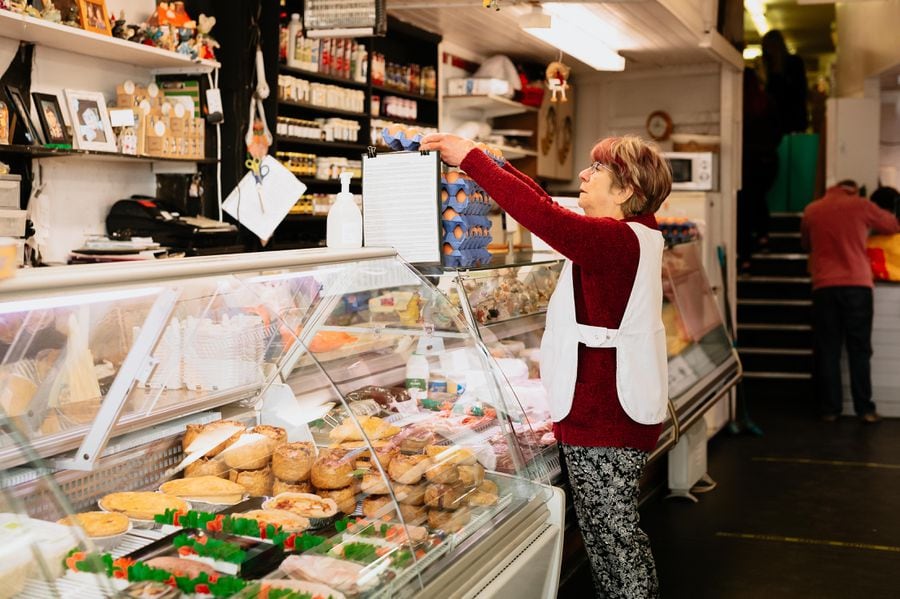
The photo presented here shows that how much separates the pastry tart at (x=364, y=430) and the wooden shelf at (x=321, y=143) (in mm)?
3771

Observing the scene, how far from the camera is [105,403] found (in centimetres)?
233

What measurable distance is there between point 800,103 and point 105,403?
13.0 m

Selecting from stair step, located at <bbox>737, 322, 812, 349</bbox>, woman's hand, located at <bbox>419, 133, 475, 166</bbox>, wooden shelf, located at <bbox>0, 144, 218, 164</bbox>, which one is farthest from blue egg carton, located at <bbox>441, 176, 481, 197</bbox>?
stair step, located at <bbox>737, 322, 812, 349</bbox>

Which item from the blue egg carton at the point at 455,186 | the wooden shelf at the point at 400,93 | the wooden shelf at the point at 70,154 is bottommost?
the blue egg carton at the point at 455,186

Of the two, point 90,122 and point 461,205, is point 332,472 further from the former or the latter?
point 90,122

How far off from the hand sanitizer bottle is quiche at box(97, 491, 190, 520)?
1.06 metres

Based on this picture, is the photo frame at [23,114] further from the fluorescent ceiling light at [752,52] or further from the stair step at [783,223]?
the fluorescent ceiling light at [752,52]

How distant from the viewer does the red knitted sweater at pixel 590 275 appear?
9.38ft

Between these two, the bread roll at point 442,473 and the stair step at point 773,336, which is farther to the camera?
the stair step at point 773,336

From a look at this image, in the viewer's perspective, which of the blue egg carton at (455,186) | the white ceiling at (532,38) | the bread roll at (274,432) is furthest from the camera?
the white ceiling at (532,38)

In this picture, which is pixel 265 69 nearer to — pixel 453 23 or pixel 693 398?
pixel 453 23

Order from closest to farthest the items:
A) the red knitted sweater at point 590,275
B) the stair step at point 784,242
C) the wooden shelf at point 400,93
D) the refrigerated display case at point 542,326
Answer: the red knitted sweater at point 590,275 → the refrigerated display case at point 542,326 → the wooden shelf at point 400,93 → the stair step at point 784,242

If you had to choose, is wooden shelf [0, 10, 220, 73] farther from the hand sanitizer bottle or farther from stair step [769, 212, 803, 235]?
stair step [769, 212, 803, 235]

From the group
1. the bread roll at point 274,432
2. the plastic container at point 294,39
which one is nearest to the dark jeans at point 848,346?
the plastic container at point 294,39
